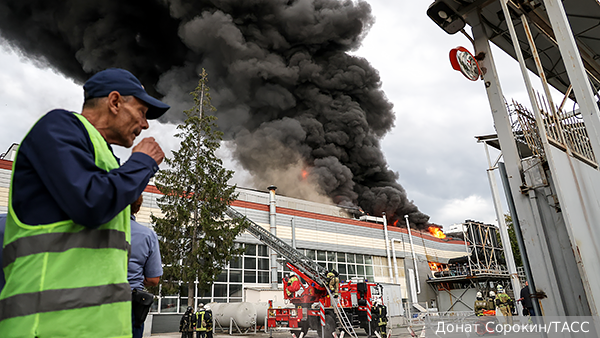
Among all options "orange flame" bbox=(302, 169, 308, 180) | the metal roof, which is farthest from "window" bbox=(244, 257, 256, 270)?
"orange flame" bbox=(302, 169, 308, 180)

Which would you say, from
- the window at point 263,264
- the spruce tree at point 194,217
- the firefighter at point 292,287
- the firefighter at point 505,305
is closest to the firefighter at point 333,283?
the firefighter at point 292,287

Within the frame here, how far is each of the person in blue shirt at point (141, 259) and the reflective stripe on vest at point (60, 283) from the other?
146 centimetres

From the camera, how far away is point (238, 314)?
49.8 feet

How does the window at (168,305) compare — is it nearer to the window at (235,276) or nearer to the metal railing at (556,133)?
the window at (235,276)

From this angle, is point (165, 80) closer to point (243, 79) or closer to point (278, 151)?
point (243, 79)

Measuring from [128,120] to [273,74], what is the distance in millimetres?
44241

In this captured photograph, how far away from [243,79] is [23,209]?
147ft

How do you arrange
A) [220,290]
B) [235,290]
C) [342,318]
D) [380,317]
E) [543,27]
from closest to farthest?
1. [543,27]
2. [342,318]
3. [380,317]
4. [220,290]
5. [235,290]

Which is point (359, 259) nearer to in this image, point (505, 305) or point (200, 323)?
point (505, 305)

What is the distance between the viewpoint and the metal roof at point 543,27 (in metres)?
4.33

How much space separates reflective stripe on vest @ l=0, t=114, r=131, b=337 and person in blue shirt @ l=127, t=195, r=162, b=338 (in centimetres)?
146

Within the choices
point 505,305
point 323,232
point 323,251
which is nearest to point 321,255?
point 323,251

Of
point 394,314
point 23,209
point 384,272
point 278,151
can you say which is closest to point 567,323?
point 23,209

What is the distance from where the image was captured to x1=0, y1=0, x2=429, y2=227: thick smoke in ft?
128
